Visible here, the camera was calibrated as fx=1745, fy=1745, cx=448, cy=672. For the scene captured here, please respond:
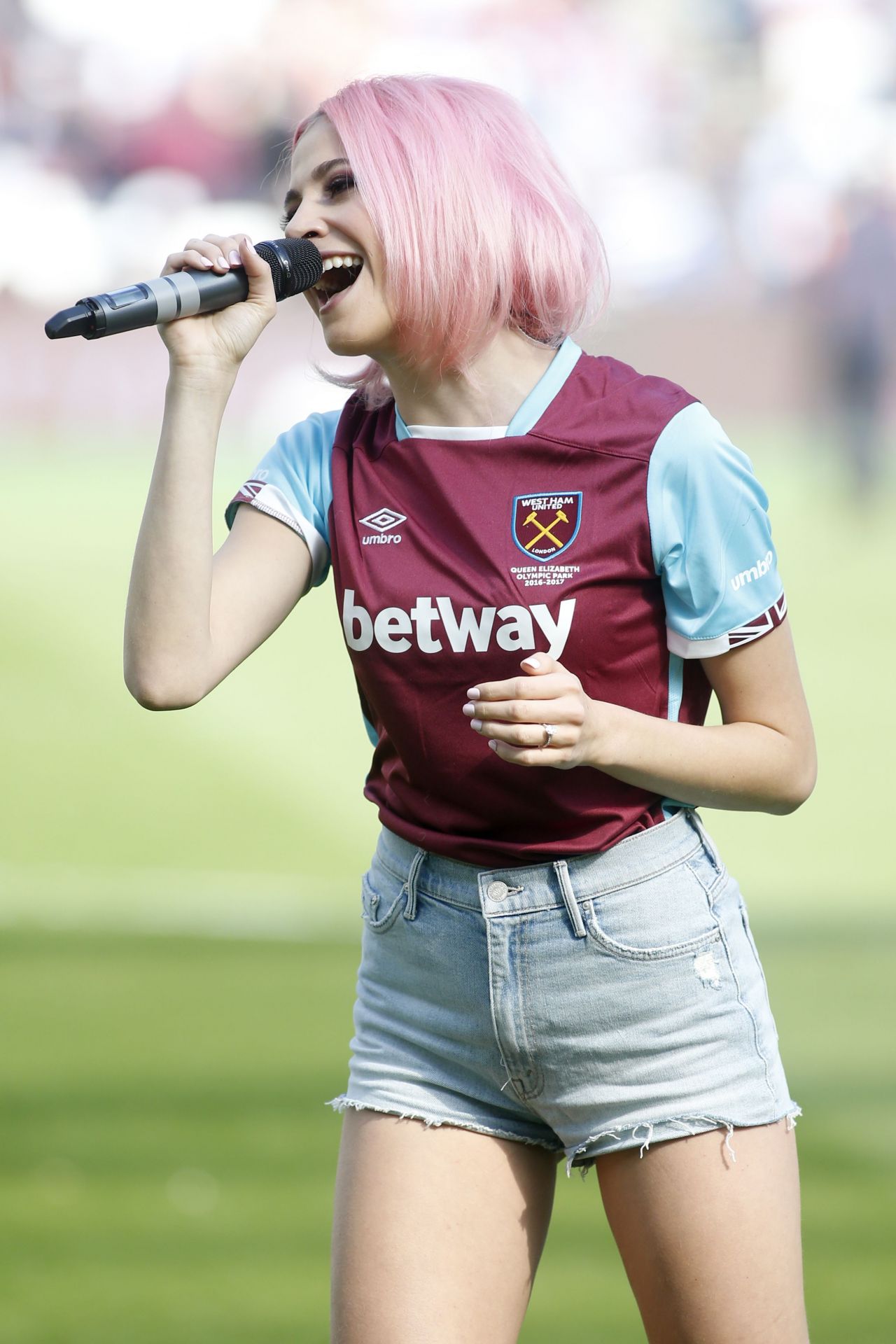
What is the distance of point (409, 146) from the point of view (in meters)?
2.24

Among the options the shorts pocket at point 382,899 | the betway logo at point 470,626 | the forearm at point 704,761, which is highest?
the betway logo at point 470,626

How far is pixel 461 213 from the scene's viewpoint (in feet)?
7.32

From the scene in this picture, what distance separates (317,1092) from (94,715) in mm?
5583

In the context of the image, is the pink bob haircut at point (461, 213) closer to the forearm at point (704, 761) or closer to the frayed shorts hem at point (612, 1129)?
the forearm at point (704, 761)

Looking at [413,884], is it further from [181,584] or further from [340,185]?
[340,185]

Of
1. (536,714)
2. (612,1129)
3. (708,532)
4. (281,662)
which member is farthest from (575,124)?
(536,714)

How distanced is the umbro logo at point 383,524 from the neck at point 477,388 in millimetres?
144

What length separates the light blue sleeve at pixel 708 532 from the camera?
2.17m

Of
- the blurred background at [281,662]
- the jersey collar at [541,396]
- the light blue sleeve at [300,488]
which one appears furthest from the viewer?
the blurred background at [281,662]

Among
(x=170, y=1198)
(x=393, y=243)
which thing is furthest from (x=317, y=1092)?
(x=393, y=243)

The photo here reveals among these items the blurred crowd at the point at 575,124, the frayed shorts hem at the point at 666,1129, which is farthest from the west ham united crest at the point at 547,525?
the blurred crowd at the point at 575,124

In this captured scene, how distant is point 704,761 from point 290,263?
2.65 feet

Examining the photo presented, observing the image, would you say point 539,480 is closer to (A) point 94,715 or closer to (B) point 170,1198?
(B) point 170,1198

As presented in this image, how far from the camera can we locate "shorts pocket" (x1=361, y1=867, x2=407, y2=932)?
2322mm
